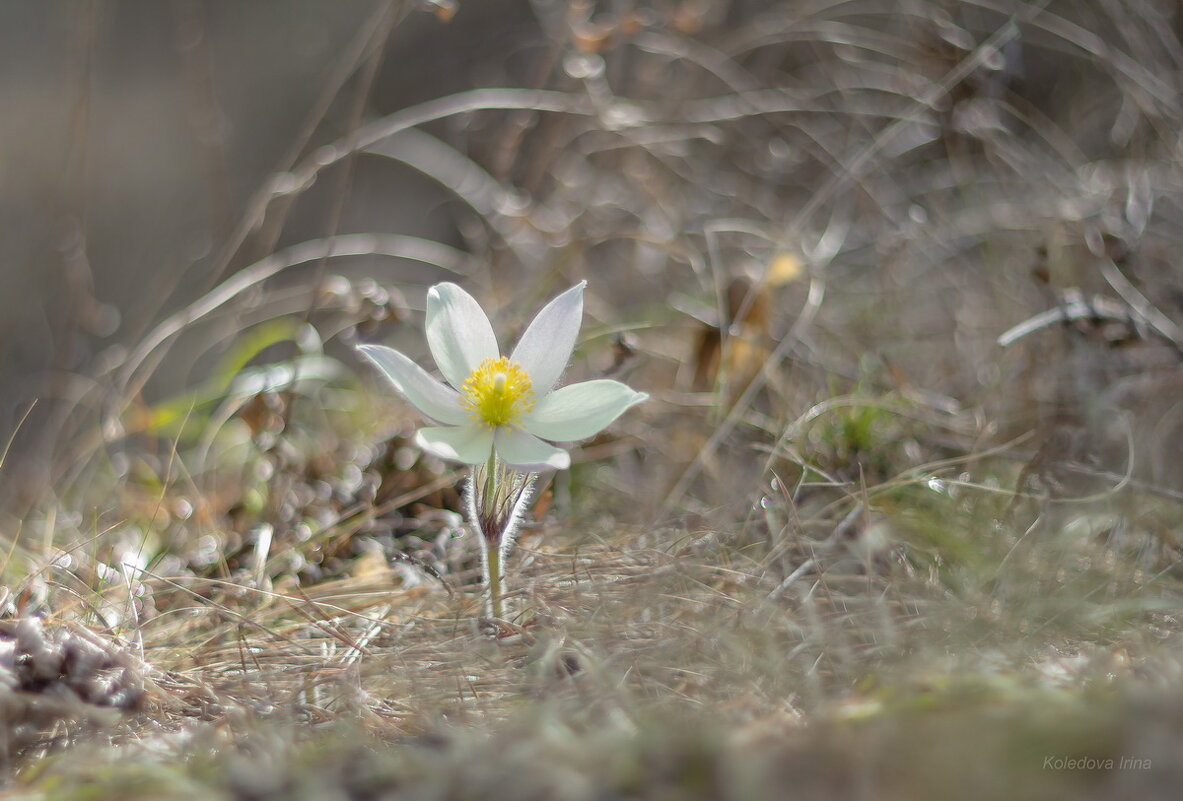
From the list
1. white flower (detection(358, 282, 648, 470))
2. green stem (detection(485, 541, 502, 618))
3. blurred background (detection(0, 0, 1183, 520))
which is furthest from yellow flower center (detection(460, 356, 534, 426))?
blurred background (detection(0, 0, 1183, 520))

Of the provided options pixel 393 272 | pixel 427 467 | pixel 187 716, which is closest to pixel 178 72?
pixel 393 272

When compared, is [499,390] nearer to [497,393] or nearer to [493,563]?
[497,393]

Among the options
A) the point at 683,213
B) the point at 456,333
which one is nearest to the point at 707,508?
the point at 456,333

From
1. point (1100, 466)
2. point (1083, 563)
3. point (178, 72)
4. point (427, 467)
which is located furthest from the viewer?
point (178, 72)

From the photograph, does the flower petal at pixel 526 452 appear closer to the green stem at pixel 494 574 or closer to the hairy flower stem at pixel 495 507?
the hairy flower stem at pixel 495 507

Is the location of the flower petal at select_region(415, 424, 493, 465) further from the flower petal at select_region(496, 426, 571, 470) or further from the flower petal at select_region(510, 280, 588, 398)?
the flower petal at select_region(510, 280, 588, 398)

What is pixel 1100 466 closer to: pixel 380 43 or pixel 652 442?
pixel 652 442
